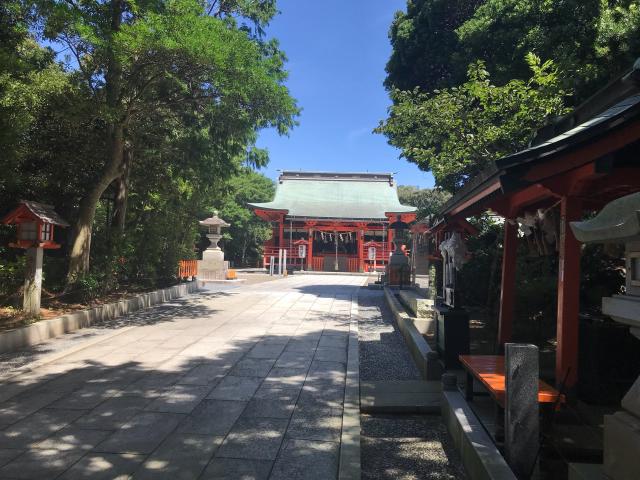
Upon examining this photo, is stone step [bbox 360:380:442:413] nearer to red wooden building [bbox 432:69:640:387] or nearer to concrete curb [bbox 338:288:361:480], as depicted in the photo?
concrete curb [bbox 338:288:361:480]

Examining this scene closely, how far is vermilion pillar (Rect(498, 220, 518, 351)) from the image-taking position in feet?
17.4

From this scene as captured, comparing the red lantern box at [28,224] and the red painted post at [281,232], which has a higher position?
the red painted post at [281,232]

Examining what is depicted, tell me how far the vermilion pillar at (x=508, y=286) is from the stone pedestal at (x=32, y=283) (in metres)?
7.25

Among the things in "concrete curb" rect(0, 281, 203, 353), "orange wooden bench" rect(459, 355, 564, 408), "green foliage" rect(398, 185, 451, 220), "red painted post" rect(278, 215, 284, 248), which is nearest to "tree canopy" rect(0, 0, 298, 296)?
"concrete curb" rect(0, 281, 203, 353)

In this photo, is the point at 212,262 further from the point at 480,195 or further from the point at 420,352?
the point at 480,195

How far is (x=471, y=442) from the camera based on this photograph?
307cm

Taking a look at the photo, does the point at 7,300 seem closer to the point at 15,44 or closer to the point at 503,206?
the point at 15,44

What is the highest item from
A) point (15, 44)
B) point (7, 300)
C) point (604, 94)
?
point (15, 44)

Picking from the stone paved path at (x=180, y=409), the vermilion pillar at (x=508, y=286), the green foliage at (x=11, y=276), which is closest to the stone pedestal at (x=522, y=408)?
the stone paved path at (x=180, y=409)

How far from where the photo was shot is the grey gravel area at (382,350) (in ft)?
18.7

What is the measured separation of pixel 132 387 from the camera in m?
4.89

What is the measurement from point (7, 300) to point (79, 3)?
17.5ft

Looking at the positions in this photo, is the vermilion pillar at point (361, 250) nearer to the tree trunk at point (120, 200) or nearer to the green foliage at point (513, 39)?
the green foliage at point (513, 39)

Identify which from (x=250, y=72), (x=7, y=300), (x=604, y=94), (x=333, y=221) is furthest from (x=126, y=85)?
(x=333, y=221)
